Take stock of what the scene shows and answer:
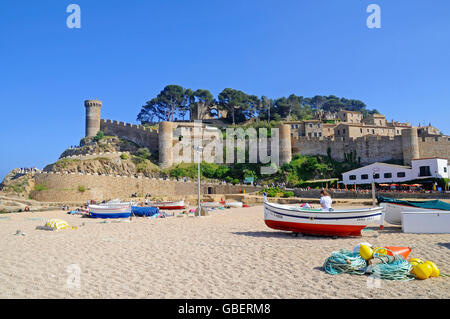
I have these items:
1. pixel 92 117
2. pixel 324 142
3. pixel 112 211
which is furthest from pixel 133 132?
pixel 112 211

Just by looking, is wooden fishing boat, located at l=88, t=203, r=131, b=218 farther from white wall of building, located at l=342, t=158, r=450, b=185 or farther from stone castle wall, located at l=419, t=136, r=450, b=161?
stone castle wall, located at l=419, t=136, r=450, b=161

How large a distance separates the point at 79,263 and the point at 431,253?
7.69m

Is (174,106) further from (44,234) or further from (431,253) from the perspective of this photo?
(431,253)

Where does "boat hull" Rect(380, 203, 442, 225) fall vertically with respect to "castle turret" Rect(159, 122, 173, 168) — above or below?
below

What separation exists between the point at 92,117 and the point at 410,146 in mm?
44684

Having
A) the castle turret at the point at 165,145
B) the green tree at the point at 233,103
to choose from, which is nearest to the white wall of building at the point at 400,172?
the castle turret at the point at 165,145

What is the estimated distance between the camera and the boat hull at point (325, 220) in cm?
935

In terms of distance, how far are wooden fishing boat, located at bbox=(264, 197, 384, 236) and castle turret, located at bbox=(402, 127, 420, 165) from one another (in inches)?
1222

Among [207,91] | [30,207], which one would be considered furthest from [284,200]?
[207,91]

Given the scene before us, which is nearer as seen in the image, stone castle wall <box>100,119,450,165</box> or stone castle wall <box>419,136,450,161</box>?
stone castle wall <box>419,136,450,161</box>

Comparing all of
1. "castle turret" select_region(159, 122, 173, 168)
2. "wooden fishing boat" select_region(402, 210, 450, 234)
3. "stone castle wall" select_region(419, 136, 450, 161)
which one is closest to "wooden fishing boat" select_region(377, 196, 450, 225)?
"wooden fishing boat" select_region(402, 210, 450, 234)

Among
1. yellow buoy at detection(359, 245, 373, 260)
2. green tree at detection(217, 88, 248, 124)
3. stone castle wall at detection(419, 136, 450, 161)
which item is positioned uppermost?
green tree at detection(217, 88, 248, 124)

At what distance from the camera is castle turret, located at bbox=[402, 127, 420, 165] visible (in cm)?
3638

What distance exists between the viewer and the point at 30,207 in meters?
25.9
